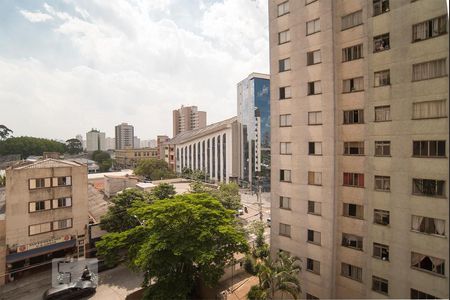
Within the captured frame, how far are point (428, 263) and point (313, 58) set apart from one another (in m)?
17.5

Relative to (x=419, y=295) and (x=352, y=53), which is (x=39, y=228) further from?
(x=352, y=53)

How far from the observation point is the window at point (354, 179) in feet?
66.5

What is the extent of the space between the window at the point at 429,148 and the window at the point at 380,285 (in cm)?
963

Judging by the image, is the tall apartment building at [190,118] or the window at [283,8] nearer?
the window at [283,8]

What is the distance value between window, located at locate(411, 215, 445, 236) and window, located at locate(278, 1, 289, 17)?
20.2m

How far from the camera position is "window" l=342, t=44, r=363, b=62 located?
2033 centimetres

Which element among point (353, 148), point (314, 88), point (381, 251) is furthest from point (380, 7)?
point (381, 251)

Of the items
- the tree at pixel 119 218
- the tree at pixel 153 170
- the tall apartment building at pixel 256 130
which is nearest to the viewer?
the tree at pixel 119 218

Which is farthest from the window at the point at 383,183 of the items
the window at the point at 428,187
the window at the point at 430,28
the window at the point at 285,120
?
the window at the point at 430,28

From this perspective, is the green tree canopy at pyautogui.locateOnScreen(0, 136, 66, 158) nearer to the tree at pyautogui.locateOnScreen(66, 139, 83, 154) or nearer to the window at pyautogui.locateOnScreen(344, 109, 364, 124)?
the tree at pyautogui.locateOnScreen(66, 139, 83, 154)

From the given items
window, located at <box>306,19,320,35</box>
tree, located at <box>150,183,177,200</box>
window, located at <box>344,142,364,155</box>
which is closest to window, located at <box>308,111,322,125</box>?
window, located at <box>344,142,364,155</box>

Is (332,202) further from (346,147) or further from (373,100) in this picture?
(373,100)

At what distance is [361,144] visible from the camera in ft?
66.3

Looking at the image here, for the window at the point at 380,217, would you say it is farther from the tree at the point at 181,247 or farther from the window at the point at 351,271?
the tree at the point at 181,247
